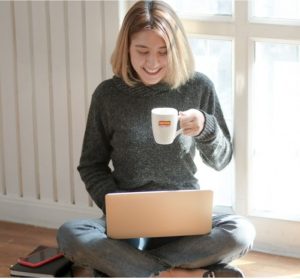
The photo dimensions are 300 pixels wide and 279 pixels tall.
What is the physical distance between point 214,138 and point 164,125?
223 millimetres

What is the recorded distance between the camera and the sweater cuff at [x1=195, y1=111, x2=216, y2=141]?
236cm

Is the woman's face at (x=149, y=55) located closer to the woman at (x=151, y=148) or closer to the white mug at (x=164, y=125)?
the woman at (x=151, y=148)

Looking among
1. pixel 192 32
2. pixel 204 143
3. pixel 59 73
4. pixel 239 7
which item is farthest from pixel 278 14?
pixel 59 73

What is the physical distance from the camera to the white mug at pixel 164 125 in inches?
87.7

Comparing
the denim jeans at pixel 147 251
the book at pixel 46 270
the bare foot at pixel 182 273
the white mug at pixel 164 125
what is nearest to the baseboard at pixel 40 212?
the book at pixel 46 270

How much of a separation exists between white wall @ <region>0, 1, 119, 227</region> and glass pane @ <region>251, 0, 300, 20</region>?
46 cm

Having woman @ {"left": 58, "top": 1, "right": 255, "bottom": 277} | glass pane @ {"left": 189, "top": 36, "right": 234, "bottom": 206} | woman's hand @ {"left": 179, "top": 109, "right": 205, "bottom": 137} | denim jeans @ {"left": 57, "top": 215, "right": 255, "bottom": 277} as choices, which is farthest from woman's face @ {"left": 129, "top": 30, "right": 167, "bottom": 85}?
denim jeans @ {"left": 57, "top": 215, "right": 255, "bottom": 277}

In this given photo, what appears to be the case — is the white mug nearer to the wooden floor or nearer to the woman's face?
the woman's face

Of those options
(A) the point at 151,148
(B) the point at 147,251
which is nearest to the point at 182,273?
(B) the point at 147,251

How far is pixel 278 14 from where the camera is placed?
2.54 m

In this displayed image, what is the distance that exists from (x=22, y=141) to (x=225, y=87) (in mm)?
772

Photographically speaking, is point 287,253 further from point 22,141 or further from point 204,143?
point 22,141

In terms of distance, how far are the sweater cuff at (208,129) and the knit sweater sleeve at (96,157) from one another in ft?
1.07

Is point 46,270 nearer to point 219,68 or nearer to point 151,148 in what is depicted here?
point 151,148
